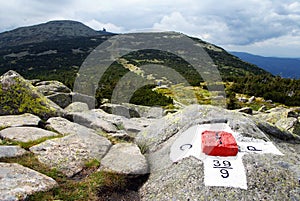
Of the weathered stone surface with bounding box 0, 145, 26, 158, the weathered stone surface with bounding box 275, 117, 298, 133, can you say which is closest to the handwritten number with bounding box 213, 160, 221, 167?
the weathered stone surface with bounding box 0, 145, 26, 158

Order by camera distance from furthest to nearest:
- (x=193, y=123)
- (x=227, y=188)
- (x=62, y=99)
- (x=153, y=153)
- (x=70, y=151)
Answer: (x=62, y=99), (x=193, y=123), (x=153, y=153), (x=70, y=151), (x=227, y=188)

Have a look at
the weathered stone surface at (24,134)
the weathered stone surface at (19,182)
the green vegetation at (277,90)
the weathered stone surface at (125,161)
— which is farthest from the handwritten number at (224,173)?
the green vegetation at (277,90)

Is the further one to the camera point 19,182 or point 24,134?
point 24,134

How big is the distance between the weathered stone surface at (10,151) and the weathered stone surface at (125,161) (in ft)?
8.28

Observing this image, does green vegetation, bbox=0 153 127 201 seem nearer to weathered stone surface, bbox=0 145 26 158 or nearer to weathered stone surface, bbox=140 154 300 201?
weathered stone surface, bbox=0 145 26 158

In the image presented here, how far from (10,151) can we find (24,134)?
4.86ft

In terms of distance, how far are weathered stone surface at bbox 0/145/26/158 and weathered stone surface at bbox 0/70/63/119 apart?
13.9ft

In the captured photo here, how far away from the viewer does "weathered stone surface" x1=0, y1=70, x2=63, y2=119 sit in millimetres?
12062

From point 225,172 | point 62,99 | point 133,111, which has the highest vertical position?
point 225,172

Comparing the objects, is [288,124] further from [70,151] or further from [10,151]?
[10,151]

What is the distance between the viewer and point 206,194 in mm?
6742

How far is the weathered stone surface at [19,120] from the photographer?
34.0 ft

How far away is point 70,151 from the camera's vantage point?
345 inches

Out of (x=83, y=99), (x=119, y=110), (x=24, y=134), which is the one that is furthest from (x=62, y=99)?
(x=24, y=134)
